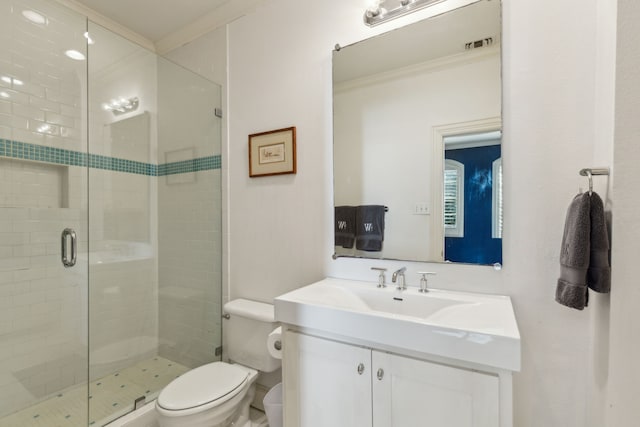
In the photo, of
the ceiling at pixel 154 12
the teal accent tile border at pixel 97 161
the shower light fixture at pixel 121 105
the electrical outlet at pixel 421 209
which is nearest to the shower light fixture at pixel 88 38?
the ceiling at pixel 154 12

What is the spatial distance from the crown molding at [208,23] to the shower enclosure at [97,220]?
0.80 feet

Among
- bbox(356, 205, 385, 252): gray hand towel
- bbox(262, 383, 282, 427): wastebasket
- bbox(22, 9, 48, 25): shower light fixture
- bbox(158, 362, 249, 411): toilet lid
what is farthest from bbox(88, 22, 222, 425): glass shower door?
bbox(356, 205, 385, 252): gray hand towel

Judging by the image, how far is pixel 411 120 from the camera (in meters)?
1.42

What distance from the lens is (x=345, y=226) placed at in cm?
159

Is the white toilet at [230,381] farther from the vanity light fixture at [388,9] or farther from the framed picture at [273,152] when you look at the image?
the vanity light fixture at [388,9]

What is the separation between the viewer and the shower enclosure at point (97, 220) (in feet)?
5.82

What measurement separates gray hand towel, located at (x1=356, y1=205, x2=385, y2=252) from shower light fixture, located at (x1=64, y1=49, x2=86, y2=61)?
6.87 ft

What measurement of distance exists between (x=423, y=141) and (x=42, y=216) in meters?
2.31

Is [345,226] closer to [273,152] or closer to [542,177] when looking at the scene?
[273,152]

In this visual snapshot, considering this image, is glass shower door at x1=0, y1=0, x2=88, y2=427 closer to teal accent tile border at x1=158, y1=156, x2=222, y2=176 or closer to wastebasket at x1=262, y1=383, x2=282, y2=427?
teal accent tile border at x1=158, y1=156, x2=222, y2=176

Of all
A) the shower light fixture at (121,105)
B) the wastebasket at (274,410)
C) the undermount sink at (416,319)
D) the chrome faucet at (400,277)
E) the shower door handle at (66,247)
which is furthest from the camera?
the shower light fixture at (121,105)

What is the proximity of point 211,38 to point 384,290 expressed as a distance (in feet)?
6.72

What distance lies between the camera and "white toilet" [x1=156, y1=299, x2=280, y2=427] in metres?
1.34

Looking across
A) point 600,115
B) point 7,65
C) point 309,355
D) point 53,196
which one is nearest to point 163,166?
point 53,196
